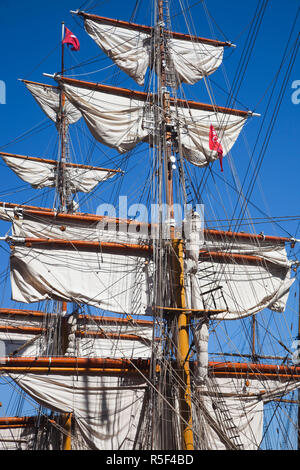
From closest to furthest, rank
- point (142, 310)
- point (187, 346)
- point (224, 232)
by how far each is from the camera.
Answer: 1. point (187, 346)
2. point (142, 310)
3. point (224, 232)

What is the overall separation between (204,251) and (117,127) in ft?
18.8

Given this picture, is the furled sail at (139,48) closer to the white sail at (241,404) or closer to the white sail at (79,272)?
the white sail at (79,272)

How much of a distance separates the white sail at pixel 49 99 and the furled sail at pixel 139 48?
8.62 meters

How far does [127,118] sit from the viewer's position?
970 inches

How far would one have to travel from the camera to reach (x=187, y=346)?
63.6 feet

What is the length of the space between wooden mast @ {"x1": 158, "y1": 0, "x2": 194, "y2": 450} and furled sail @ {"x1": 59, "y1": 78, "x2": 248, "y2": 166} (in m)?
0.74

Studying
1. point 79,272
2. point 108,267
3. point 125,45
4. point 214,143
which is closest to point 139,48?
point 125,45

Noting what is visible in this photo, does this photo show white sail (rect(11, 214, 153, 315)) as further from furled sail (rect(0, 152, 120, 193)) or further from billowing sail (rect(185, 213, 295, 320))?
furled sail (rect(0, 152, 120, 193))

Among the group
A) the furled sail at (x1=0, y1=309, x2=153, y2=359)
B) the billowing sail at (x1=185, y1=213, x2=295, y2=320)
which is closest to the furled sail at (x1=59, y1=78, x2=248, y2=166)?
the billowing sail at (x1=185, y1=213, x2=295, y2=320)

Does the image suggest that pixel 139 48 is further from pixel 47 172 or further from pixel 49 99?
pixel 47 172

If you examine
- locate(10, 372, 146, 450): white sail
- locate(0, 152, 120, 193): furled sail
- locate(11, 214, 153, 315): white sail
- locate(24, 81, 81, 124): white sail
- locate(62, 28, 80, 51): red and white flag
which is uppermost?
locate(24, 81, 81, 124): white sail

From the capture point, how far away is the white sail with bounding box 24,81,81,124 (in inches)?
1318

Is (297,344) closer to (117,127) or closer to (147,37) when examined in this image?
(117,127)

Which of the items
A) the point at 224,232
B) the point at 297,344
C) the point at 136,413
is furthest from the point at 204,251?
the point at 136,413
